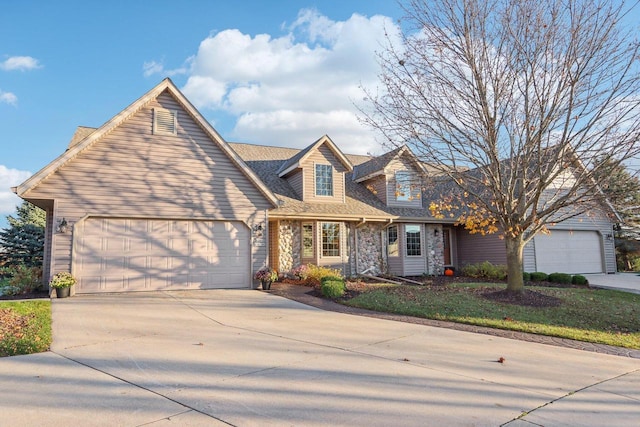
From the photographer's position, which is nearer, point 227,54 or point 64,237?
point 64,237

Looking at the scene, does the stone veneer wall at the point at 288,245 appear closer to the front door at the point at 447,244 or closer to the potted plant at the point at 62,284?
the potted plant at the point at 62,284

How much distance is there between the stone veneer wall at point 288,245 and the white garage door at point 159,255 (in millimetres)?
2848

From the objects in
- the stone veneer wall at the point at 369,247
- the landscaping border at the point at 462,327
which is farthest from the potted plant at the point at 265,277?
the stone veneer wall at the point at 369,247

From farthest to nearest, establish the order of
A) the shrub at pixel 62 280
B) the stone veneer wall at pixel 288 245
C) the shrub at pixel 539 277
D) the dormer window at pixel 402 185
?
1. the shrub at pixel 539 277
2. the stone veneer wall at pixel 288 245
3. the dormer window at pixel 402 185
4. the shrub at pixel 62 280

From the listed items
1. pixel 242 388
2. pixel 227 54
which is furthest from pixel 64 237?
pixel 242 388

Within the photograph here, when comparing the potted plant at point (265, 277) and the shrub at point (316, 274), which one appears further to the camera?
the shrub at point (316, 274)

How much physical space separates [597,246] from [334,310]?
57.9ft

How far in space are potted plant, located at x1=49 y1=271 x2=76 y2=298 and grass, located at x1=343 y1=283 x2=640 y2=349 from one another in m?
7.35

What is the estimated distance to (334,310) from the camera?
9781mm

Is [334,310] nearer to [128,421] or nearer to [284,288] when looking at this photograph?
[284,288]

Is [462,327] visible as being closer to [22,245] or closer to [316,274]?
[316,274]

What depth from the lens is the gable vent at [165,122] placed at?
483 inches

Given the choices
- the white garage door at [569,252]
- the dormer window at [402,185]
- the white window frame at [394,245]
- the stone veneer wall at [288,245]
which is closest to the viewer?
the dormer window at [402,185]

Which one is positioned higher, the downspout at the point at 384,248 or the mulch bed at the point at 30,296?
the downspout at the point at 384,248
